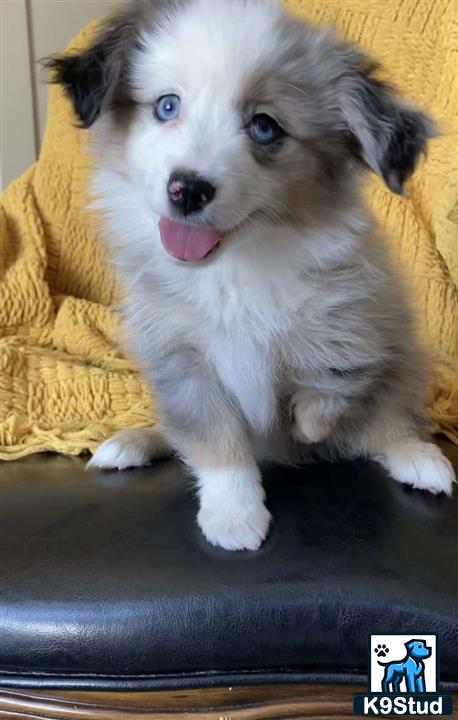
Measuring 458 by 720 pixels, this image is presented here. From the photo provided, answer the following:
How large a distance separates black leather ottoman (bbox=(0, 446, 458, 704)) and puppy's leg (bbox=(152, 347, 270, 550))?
0.10 metres

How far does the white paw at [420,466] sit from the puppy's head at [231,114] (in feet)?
1.45

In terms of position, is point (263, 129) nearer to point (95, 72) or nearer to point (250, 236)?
point (250, 236)

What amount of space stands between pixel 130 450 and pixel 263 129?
2.00 feet

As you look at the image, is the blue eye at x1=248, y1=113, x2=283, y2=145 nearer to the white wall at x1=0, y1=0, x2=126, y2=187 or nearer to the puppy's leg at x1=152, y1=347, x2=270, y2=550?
the puppy's leg at x1=152, y1=347, x2=270, y2=550

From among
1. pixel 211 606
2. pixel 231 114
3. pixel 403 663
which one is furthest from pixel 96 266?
pixel 403 663

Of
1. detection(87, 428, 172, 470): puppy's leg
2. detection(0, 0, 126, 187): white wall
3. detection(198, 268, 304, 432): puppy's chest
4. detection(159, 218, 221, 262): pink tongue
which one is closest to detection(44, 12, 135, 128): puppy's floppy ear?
detection(159, 218, 221, 262): pink tongue

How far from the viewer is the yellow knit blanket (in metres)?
1.68

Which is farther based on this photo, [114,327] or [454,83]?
[114,327]

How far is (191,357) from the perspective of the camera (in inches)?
51.9

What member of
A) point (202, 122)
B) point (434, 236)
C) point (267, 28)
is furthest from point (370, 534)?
point (434, 236)

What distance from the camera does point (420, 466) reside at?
1356 millimetres

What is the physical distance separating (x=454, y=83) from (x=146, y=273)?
0.93 metres

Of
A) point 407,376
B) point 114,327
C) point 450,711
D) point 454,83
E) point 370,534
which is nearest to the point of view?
point 450,711

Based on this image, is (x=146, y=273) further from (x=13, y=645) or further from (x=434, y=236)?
(x=434, y=236)
